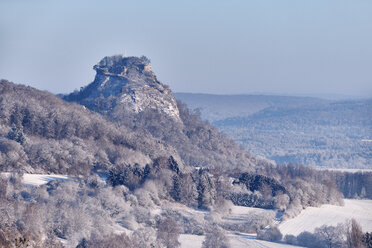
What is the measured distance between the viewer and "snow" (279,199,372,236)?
30250mm

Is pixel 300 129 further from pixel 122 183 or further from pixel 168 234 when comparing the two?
pixel 168 234

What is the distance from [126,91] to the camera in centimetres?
5903

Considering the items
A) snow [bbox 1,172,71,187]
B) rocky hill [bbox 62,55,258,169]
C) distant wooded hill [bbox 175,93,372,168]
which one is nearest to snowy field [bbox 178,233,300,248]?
snow [bbox 1,172,71,187]

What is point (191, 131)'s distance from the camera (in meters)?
57.3

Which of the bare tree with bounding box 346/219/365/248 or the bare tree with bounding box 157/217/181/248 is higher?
the bare tree with bounding box 346/219/365/248

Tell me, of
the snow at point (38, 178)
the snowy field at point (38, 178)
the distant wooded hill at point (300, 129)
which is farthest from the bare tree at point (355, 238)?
the distant wooded hill at point (300, 129)

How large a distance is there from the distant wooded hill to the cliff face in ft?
71.6

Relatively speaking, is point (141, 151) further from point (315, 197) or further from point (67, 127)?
point (315, 197)

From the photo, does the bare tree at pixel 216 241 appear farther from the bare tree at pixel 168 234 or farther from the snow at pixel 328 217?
the snow at pixel 328 217

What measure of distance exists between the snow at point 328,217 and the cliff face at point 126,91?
2227 centimetres

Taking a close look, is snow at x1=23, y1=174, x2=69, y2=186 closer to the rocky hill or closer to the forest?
the forest

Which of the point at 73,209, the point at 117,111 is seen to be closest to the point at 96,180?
the point at 73,209

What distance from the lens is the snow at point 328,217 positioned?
30250 millimetres

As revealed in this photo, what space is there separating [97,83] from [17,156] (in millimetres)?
31226
